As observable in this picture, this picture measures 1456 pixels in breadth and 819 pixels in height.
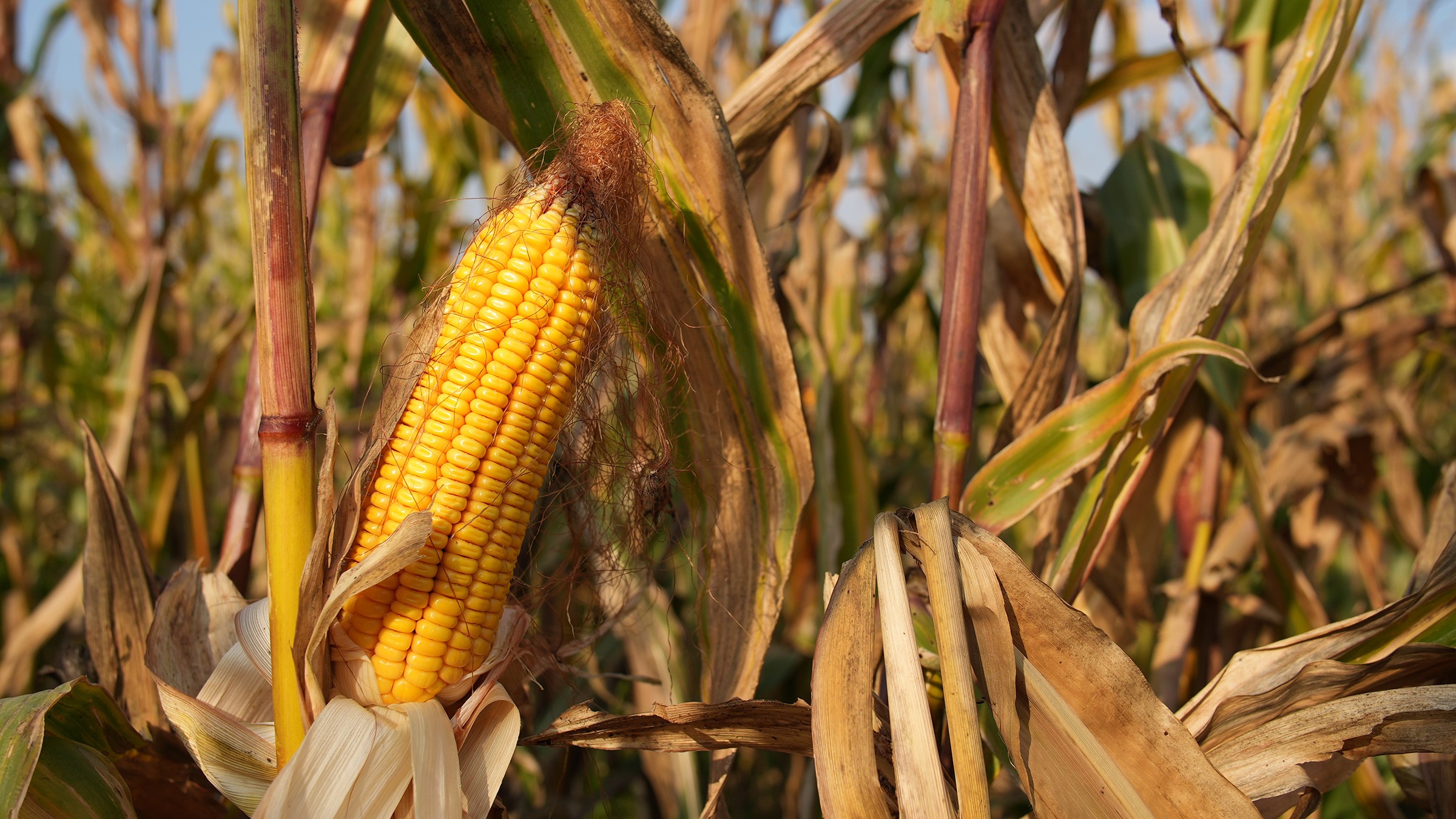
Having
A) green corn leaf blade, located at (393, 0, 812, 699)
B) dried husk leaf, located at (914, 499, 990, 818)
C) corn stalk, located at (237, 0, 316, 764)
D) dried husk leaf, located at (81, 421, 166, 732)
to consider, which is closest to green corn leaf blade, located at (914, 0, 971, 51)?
green corn leaf blade, located at (393, 0, 812, 699)

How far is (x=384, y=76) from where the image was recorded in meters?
1.70

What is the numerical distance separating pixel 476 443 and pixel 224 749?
0.45 metres

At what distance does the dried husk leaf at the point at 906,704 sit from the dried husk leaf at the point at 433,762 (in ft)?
1.56

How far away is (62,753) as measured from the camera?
0.96 meters

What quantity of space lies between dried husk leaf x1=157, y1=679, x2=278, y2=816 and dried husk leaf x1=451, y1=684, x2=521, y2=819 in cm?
21

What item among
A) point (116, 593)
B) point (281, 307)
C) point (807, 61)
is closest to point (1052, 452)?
point (807, 61)


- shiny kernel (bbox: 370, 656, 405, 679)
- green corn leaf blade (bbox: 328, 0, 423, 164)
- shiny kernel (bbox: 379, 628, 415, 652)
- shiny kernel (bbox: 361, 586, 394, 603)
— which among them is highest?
green corn leaf blade (bbox: 328, 0, 423, 164)

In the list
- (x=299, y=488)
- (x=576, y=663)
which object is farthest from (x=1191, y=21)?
(x=299, y=488)

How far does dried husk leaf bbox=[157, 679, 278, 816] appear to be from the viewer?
0.97m

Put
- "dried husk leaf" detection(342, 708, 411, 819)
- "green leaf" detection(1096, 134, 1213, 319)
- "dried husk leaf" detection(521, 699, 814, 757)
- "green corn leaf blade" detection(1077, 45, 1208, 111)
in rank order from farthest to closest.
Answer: "green corn leaf blade" detection(1077, 45, 1208, 111) < "green leaf" detection(1096, 134, 1213, 319) < "dried husk leaf" detection(521, 699, 814, 757) < "dried husk leaf" detection(342, 708, 411, 819)

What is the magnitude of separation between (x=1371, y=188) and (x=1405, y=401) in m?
4.32

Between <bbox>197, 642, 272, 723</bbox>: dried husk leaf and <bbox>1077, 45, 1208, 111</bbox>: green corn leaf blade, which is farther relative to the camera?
<bbox>1077, 45, 1208, 111</bbox>: green corn leaf blade

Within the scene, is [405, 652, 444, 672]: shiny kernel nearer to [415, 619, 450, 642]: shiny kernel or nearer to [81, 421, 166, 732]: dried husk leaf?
[415, 619, 450, 642]: shiny kernel

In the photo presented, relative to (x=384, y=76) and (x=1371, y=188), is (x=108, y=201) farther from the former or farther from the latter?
(x=1371, y=188)
